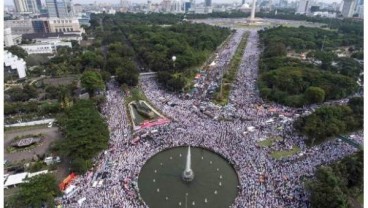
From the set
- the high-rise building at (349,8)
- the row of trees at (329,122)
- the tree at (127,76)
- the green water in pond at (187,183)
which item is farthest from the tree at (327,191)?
the high-rise building at (349,8)

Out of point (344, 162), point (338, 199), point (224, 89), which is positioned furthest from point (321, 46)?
point (338, 199)

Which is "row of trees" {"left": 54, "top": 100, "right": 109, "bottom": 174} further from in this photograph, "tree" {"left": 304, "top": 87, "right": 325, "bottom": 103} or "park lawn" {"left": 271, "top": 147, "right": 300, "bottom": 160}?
"tree" {"left": 304, "top": 87, "right": 325, "bottom": 103}

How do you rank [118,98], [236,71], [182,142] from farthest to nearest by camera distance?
[236,71]
[118,98]
[182,142]

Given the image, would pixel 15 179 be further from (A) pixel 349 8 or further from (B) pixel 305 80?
(A) pixel 349 8

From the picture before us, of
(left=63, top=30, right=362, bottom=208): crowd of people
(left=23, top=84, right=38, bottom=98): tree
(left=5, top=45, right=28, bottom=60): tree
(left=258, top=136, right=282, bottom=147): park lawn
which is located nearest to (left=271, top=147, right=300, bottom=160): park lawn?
(left=63, top=30, right=362, bottom=208): crowd of people

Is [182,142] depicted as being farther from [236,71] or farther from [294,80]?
[236,71]

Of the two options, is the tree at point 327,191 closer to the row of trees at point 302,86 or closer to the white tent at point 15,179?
the row of trees at point 302,86

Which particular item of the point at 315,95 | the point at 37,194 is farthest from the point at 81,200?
the point at 315,95
